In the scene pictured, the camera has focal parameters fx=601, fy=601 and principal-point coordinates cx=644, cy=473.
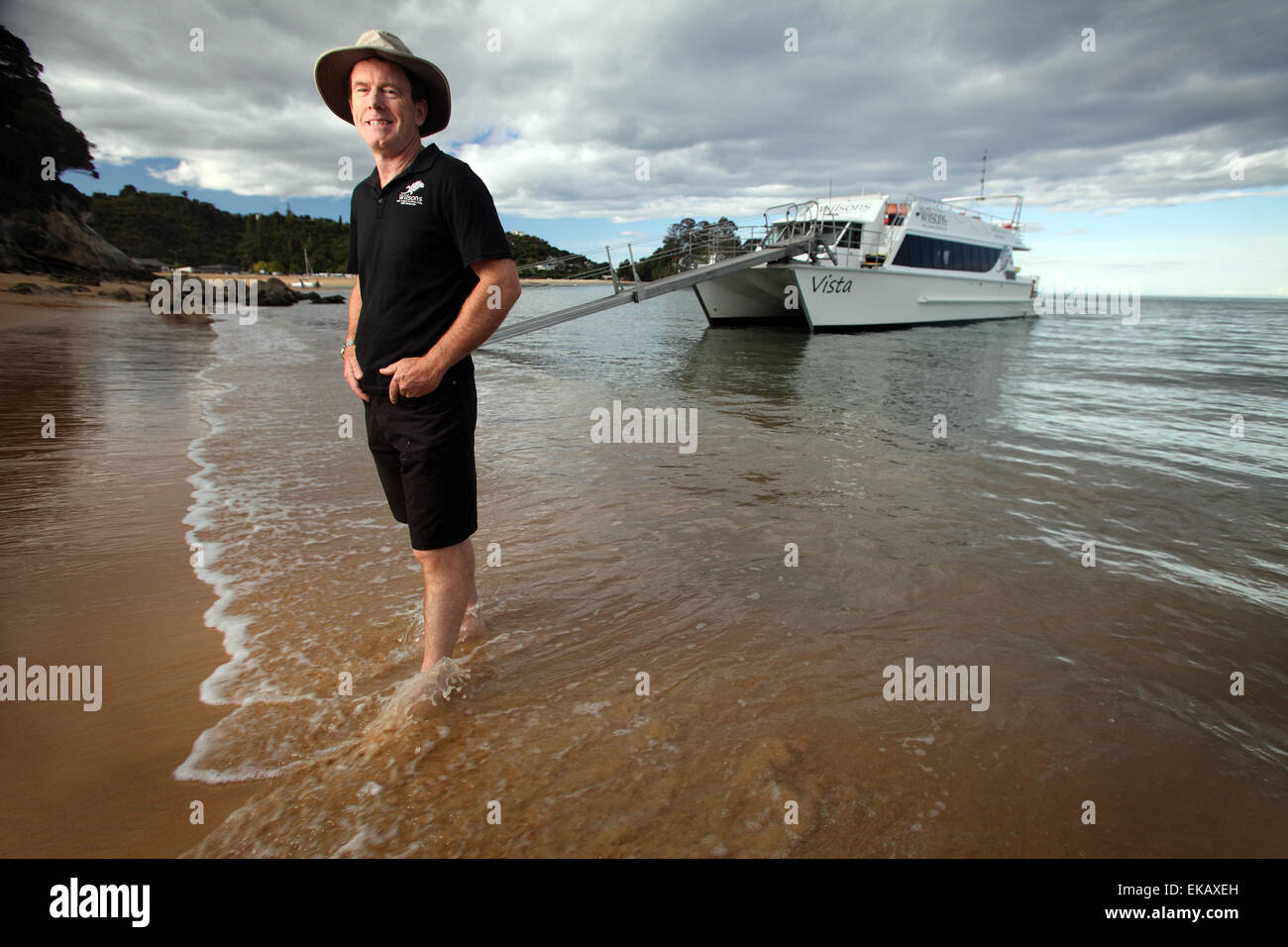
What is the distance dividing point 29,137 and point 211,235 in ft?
319

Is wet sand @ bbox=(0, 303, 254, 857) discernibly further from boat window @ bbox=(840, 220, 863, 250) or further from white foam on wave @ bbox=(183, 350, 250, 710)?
boat window @ bbox=(840, 220, 863, 250)

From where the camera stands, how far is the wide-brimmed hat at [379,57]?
6.93 feet

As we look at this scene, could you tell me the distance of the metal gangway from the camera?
1638cm

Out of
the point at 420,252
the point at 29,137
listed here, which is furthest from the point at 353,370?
the point at 29,137

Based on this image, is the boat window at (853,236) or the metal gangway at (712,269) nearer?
the metal gangway at (712,269)

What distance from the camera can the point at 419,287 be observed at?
2148mm

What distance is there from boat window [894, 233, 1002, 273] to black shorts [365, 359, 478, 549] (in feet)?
85.5

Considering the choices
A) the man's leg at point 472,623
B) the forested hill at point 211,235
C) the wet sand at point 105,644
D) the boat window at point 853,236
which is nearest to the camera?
the wet sand at point 105,644

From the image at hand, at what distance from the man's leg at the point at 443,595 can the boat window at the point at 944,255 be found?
26.2 m

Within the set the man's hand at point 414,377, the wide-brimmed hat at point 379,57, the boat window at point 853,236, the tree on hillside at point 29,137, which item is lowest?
the man's hand at point 414,377

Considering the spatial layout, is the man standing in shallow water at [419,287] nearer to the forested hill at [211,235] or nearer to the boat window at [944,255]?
the boat window at [944,255]

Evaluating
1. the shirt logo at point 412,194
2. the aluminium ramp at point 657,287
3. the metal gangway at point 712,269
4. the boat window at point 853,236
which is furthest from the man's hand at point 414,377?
the boat window at point 853,236

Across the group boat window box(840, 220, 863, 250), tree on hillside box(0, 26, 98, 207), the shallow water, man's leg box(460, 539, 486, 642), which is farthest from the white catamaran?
tree on hillside box(0, 26, 98, 207)
